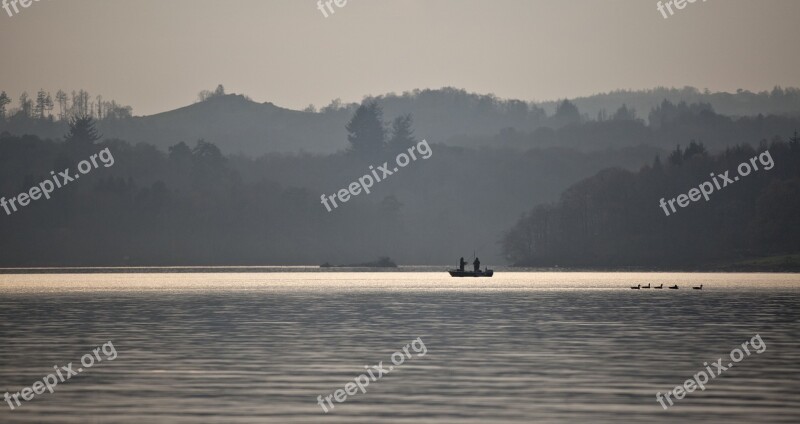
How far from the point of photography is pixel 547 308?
10069 cm

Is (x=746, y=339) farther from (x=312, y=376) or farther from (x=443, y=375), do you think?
(x=312, y=376)

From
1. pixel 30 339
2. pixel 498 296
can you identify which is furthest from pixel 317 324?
pixel 498 296

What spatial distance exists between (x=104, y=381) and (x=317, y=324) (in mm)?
32555

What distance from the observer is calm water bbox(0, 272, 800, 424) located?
41.0 meters
